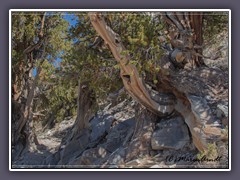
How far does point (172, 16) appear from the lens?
10.7 ft

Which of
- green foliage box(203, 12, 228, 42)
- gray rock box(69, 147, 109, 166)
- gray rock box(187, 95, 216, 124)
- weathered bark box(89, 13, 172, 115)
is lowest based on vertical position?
gray rock box(69, 147, 109, 166)

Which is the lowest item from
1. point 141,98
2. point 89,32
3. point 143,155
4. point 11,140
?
point 143,155

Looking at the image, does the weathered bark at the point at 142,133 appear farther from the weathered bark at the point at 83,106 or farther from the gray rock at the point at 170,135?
the weathered bark at the point at 83,106

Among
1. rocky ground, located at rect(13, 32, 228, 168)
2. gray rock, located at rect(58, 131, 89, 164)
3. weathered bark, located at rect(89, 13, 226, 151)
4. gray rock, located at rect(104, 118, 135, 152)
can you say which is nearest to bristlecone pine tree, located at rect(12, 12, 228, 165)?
weathered bark, located at rect(89, 13, 226, 151)

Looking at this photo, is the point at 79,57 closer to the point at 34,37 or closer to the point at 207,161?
the point at 34,37

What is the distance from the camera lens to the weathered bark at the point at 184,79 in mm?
3367

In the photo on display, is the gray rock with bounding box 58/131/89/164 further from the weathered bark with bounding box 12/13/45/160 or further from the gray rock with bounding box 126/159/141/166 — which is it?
the gray rock with bounding box 126/159/141/166

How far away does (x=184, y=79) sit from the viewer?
13.1ft

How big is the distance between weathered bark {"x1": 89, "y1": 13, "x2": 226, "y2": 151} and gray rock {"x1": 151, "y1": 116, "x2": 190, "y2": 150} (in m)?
0.11

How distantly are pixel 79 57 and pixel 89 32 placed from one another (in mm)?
293

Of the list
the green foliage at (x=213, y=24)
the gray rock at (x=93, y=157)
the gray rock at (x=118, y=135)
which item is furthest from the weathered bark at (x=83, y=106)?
the green foliage at (x=213, y=24)

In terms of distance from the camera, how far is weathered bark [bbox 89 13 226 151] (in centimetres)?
337

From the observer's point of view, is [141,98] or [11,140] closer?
[11,140]
